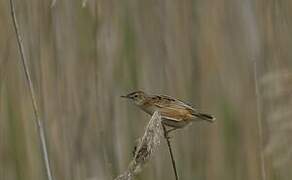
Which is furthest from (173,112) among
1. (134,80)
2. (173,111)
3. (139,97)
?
(134,80)

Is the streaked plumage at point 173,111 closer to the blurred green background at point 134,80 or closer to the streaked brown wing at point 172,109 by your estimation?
the streaked brown wing at point 172,109

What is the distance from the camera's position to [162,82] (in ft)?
5.94

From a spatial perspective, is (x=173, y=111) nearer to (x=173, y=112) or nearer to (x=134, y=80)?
(x=173, y=112)

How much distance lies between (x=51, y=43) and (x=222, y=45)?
48cm

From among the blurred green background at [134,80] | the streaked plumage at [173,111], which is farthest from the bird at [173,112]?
the blurred green background at [134,80]

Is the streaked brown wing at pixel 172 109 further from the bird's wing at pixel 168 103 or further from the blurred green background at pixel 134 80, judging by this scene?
the blurred green background at pixel 134 80

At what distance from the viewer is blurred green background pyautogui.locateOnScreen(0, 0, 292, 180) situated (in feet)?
5.65

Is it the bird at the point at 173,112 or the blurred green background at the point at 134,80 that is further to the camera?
the blurred green background at the point at 134,80

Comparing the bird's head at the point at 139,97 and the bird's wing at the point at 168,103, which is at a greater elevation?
the bird's head at the point at 139,97

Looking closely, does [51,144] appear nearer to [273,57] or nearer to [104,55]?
[104,55]

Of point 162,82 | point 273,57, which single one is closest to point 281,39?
point 273,57

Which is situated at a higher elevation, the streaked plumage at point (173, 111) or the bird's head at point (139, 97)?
the bird's head at point (139, 97)

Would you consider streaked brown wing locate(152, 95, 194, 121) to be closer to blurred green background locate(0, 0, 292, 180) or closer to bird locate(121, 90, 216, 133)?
bird locate(121, 90, 216, 133)

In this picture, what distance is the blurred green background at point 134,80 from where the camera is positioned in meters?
1.72
